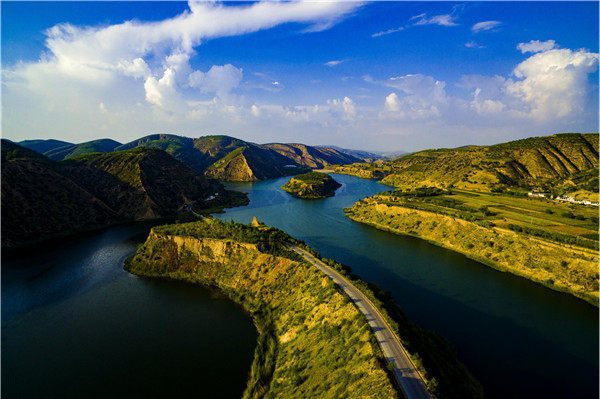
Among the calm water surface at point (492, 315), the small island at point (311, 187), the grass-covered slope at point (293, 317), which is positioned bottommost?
the calm water surface at point (492, 315)

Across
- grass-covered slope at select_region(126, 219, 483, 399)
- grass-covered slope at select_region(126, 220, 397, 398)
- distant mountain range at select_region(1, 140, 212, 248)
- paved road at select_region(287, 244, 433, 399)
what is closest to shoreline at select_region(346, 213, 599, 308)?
grass-covered slope at select_region(126, 219, 483, 399)

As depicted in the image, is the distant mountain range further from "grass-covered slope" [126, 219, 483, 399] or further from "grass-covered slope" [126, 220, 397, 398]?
"grass-covered slope" [126, 220, 397, 398]

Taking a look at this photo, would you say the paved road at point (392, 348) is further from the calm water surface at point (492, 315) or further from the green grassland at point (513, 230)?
the green grassland at point (513, 230)

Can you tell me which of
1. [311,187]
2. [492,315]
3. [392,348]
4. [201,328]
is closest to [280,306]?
[201,328]

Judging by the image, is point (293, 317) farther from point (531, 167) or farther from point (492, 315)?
point (531, 167)

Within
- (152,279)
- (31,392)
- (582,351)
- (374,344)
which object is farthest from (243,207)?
(582,351)

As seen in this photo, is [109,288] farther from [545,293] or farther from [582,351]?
[545,293]

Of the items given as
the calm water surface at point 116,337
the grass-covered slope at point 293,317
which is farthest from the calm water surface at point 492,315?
the calm water surface at point 116,337
